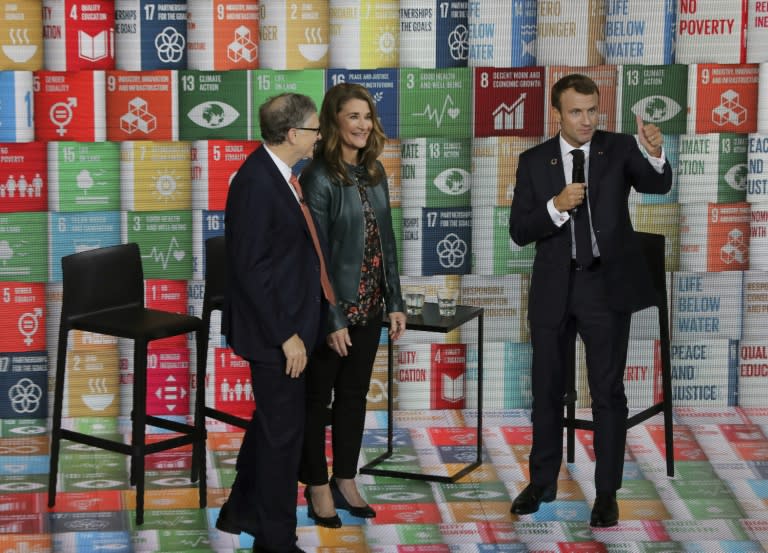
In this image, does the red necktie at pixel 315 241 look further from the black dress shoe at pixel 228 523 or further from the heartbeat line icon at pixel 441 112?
the heartbeat line icon at pixel 441 112

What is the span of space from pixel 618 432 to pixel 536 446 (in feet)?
1.02

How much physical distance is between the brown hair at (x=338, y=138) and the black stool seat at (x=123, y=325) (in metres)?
0.82

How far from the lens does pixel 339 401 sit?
4703 millimetres

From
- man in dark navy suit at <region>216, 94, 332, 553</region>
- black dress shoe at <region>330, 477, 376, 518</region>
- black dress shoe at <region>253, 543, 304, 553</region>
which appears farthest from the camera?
black dress shoe at <region>330, 477, 376, 518</region>

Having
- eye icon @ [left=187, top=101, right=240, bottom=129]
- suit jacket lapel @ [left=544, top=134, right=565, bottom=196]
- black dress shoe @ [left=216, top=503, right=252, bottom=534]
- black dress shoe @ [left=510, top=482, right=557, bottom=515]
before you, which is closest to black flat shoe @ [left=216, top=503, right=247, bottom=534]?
black dress shoe @ [left=216, top=503, right=252, bottom=534]

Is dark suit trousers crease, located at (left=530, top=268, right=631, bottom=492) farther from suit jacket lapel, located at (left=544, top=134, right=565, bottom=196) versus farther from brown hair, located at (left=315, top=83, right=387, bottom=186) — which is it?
brown hair, located at (left=315, top=83, right=387, bottom=186)

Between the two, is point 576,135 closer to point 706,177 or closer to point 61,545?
point 706,177

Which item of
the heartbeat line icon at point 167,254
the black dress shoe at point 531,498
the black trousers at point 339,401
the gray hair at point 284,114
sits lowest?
the black dress shoe at point 531,498

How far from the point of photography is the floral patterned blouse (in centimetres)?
449

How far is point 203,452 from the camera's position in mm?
4879

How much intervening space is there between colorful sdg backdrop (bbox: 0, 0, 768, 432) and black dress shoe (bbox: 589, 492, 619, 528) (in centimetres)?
141

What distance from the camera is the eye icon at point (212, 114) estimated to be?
5766 mm

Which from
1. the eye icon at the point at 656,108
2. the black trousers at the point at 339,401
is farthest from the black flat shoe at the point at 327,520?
the eye icon at the point at 656,108

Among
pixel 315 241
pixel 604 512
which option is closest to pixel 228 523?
pixel 315 241
